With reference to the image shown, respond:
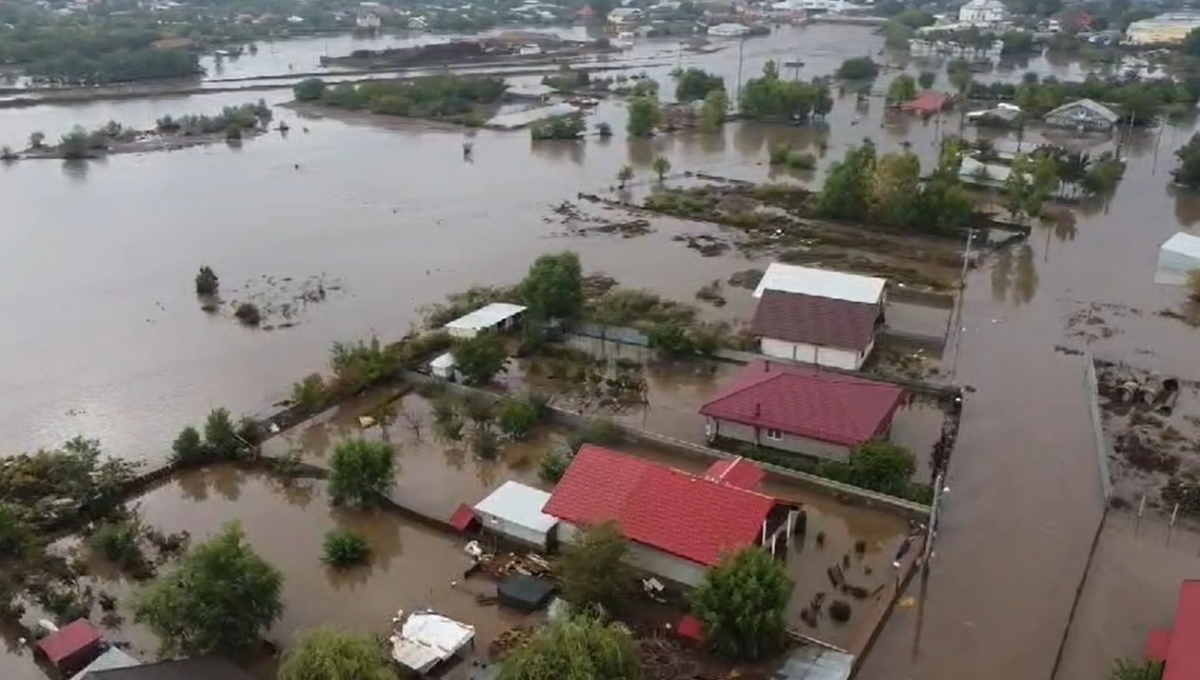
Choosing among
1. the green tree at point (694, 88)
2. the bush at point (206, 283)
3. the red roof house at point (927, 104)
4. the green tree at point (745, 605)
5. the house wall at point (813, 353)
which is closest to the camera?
the green tree at point (745, 605)

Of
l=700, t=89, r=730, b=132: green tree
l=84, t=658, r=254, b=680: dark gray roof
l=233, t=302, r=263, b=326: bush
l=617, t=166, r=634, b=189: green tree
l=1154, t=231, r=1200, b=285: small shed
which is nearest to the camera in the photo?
l=84, t=658, r=254, b=680: dark gray roof

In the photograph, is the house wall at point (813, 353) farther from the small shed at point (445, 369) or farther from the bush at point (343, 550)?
the bush at point (343, 550)

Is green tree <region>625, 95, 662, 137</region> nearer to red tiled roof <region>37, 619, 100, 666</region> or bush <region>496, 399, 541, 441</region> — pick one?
bush <region>496, 399, 541, 441</region>

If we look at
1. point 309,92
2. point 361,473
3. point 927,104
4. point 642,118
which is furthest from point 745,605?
point 309,92

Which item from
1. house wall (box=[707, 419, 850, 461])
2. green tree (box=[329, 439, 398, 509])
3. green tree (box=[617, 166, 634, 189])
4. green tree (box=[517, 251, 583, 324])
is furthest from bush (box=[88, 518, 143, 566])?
green tree (box=[617, 166, 634, 189])

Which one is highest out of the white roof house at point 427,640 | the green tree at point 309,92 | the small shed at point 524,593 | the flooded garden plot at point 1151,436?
the green tree at point 309,92

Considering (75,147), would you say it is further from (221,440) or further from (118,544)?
(118,544)

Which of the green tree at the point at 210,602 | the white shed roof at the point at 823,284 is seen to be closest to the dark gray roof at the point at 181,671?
the green tree at the point at 210,602
